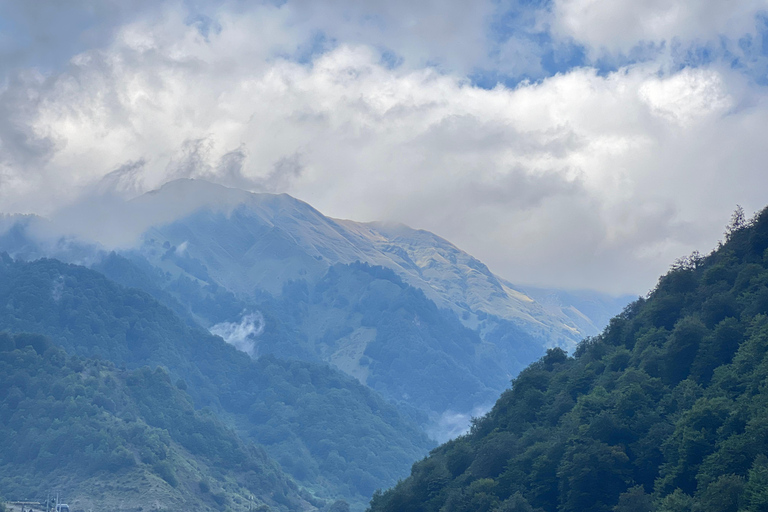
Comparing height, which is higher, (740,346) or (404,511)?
(740,346)

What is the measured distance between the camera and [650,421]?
409ft

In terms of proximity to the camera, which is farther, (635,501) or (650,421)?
(650,421)

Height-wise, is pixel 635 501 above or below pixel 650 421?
below

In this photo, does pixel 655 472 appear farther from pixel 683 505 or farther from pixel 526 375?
pixel 526 375

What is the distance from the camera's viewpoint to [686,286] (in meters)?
154

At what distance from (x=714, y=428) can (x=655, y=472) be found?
1299cm

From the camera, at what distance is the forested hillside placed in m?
103

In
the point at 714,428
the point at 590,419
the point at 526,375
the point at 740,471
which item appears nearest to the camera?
the point at 740,471

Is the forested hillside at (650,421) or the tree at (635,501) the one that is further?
the tree at (635,501)

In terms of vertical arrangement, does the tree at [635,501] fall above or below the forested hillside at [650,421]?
below

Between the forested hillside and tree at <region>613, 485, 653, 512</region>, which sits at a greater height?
the forested hillside

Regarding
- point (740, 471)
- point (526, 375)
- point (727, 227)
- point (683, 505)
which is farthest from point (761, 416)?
point (526, 375)

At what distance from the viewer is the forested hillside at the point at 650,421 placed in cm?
10306

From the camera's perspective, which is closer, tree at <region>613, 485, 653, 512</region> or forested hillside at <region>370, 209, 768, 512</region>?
forested hillside at <region>370, 209, 768, 512</region>
